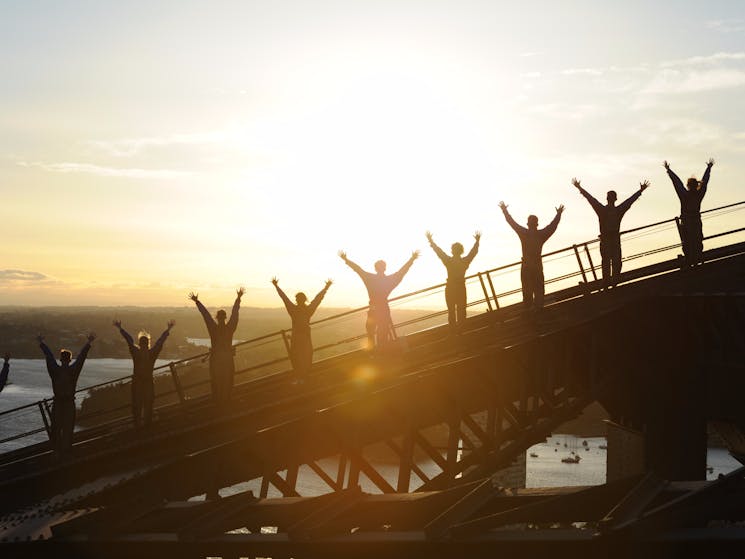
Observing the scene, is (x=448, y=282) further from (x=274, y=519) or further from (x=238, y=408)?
(x=274, y=519)

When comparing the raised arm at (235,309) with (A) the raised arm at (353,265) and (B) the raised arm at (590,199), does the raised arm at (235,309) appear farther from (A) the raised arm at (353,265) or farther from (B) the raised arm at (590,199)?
(B) the raised arm at (590,199)

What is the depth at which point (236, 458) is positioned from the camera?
40.5 feet

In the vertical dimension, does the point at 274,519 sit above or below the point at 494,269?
below

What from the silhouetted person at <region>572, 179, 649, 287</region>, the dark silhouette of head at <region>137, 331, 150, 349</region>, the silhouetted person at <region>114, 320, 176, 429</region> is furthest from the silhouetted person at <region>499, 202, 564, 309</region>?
the dark silhouette of head at <region>137, 331, 150, 349</region>

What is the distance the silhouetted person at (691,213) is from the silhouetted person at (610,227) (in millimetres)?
1078

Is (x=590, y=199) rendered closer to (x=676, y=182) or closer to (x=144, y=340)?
(x=676, y=182)

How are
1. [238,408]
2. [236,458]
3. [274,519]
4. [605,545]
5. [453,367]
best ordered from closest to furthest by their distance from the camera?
[605,545] → [274,519] → [236,458] → [453,367] → [238,408]

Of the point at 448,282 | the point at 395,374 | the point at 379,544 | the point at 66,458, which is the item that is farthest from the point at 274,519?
the point at 448,282

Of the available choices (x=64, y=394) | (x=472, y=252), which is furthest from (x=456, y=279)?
(x=64, y=394)

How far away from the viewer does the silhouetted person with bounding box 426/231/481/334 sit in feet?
58.1

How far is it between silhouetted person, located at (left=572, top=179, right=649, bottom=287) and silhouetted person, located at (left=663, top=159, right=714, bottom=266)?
108cm

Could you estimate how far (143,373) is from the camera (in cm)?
1689

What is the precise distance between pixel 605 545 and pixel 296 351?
11319 millimetres

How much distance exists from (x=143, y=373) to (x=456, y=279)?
592 cm
